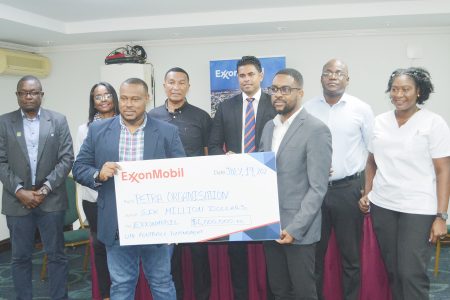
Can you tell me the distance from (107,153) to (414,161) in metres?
1.66

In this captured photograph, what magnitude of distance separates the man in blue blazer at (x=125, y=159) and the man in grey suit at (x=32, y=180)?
0.77m

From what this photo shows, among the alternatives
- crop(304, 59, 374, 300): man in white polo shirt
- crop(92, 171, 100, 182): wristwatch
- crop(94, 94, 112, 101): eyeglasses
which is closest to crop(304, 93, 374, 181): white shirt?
crop(304, 59, 374, 300): man in white polo shirt

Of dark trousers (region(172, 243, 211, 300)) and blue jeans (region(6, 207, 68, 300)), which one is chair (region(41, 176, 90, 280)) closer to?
blue jeans (region(6, 207, 68, 300))

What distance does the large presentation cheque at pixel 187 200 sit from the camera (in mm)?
2227

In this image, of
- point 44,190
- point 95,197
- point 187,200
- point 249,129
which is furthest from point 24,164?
point 249,129

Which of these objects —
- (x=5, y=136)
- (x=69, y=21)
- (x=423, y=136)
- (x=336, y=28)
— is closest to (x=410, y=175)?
(x=423, y=136)

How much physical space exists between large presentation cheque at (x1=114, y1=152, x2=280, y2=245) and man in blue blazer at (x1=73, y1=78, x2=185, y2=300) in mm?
92

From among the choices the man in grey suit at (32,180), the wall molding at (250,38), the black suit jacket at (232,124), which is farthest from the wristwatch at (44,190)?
the wall molding at (250,38)

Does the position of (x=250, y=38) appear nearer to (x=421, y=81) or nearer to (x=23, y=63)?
(x=23, y=63)

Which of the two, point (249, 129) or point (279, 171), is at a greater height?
point (249, 129)

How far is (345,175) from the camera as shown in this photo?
265cm

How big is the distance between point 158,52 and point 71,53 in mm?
1410

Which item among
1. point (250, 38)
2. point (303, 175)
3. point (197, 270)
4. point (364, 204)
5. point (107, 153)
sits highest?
point (250, 38)

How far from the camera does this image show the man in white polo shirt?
2631 millimetres
